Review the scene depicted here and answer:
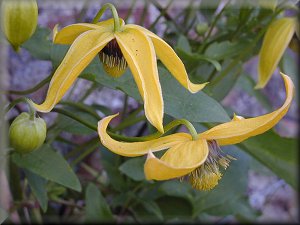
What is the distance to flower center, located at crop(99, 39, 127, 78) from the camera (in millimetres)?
789

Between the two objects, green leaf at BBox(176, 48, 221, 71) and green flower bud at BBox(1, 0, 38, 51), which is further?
green leaf at BBox(176, 48, 221, 71)

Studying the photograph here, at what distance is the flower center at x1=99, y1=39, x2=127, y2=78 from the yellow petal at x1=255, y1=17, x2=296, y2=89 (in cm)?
34

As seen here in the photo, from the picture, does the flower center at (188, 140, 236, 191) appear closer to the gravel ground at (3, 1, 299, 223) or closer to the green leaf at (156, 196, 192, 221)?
the green leaf at (156, 196, 192, 221)

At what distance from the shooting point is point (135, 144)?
2.33 ft

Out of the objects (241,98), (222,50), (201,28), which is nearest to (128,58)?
(222,50)

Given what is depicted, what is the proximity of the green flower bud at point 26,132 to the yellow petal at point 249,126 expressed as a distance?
19 centimetres

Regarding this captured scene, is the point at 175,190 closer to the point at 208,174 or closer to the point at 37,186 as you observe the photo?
the point at 37,186

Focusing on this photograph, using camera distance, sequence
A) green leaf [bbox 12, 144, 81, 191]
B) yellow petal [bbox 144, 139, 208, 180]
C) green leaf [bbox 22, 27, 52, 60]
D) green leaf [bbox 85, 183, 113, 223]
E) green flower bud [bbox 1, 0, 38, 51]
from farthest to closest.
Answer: green leaf [bbox 85, 183, 113, 223] < green leaf [bbox 22, 27, 52, 60] < green leaf [bbox 12, 144, 81, 191] < green flower bud [bbox 1, 0, 38, 51] < yellow petal [bbox 144, 139, 208, 180]

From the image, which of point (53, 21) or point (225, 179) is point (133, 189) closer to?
point (225, 179)

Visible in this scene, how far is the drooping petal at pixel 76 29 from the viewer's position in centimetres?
76

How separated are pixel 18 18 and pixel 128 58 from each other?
5.2 inches

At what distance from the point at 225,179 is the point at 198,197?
8 centimetres

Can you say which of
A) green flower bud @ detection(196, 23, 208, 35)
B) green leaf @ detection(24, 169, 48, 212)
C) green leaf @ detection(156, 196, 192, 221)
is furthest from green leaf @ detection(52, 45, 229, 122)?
green leaf @ detection(156, 196, 192, 221)

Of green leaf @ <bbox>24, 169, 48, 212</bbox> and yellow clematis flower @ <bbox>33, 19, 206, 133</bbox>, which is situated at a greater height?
yellow clematis flower @ <bbox>33, 19, 206, 133</bbox>
